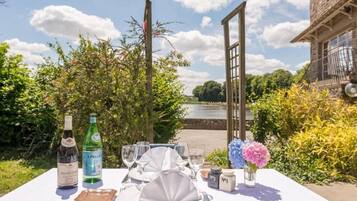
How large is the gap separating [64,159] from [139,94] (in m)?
2.50

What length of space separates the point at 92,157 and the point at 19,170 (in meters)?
3.88

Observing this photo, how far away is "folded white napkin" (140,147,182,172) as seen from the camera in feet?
5.67

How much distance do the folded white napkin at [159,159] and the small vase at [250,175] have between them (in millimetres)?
368

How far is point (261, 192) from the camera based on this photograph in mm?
1489

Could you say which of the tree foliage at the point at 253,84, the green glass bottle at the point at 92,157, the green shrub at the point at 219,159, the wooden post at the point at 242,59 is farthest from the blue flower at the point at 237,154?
the tree foliage at the point at 253,84

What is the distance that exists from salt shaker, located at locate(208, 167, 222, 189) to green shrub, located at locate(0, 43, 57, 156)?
15.0 feet

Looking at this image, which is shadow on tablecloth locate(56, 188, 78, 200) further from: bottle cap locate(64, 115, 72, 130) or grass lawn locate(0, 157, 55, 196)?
grass lawn locate(0, 157, 55, 196)

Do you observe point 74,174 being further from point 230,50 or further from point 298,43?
point 298,43

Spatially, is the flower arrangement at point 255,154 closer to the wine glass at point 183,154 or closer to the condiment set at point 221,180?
the condiment set at point 221,180

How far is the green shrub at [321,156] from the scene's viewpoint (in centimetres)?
423

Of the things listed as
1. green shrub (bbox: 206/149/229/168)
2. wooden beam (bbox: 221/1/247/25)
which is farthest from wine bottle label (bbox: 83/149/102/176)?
green shrub (bbox: 206/149/229/168)

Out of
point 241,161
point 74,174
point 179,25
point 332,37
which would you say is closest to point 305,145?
point 179,25

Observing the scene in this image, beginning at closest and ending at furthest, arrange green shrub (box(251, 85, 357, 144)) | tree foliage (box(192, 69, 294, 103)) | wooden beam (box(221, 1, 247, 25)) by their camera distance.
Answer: wooden beam (box(221, 1, 247, 25)) → green shrub (box(251, 85, 357, 144)) → tree foliage (box(192, 69, 294, 103))

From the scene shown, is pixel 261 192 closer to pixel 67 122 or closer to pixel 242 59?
pixel 67 122
